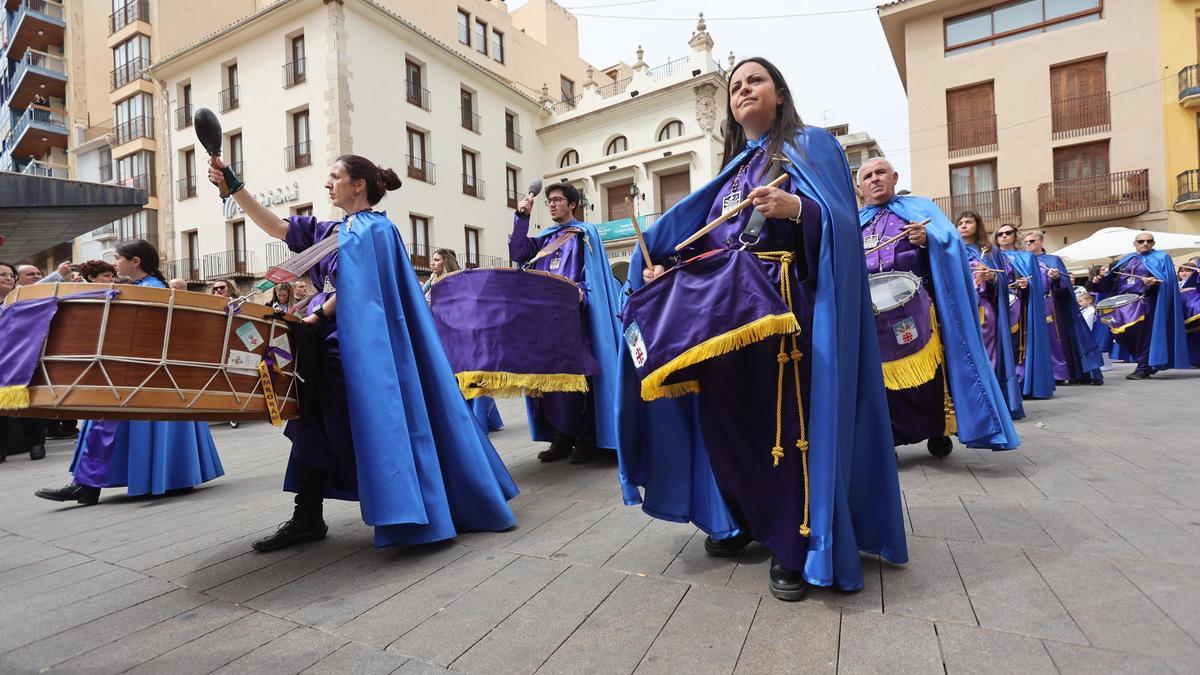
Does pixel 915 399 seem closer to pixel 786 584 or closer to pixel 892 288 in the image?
pixel 892 288

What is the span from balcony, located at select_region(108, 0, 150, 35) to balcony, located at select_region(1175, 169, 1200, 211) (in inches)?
1514

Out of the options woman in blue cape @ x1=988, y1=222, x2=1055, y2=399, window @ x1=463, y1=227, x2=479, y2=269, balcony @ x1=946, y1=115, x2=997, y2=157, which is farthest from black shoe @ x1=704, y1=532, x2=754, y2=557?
window @ x1=463, y1=227, x2=479, y2=269

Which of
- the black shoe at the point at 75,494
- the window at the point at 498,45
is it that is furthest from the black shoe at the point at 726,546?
the window at the point at 498,45

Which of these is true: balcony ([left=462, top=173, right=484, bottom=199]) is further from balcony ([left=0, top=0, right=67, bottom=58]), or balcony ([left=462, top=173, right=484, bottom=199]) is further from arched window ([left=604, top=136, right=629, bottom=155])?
balcony ([left=0, top=0, right=67, bottom=58])

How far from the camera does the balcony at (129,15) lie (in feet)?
90.8

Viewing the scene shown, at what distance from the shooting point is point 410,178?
24547mm

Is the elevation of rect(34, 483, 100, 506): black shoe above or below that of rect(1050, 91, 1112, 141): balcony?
below

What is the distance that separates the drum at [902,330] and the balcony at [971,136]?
875 inches

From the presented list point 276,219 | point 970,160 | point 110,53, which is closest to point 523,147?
point 970,160

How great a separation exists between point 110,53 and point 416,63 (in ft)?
56.0

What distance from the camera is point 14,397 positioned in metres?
2.14

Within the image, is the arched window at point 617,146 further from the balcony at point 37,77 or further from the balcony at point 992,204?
the balcony at point 37,77

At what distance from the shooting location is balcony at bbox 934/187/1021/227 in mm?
21688

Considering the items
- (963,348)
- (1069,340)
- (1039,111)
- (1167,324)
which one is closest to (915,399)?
(963,348)
